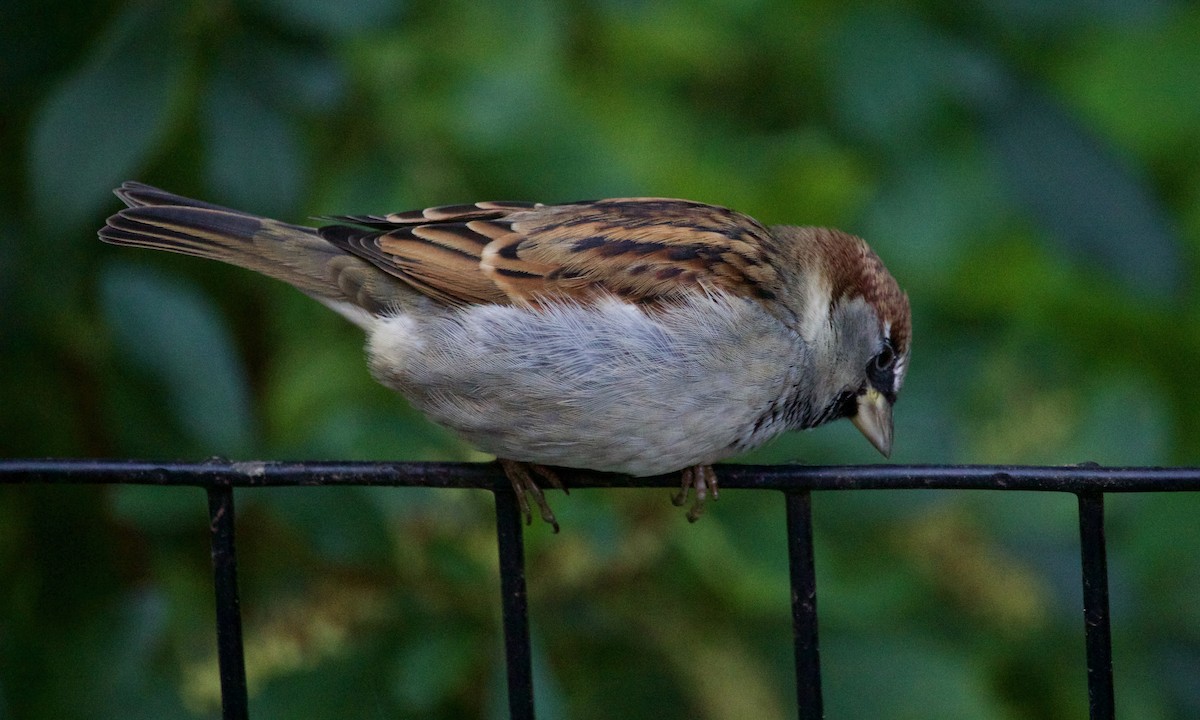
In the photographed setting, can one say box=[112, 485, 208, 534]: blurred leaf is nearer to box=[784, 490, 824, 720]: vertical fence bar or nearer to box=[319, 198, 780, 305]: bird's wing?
box=[319, 198, 780, 305]: bird's wing

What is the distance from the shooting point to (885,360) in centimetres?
170

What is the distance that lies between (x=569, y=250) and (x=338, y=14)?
0.38 meters

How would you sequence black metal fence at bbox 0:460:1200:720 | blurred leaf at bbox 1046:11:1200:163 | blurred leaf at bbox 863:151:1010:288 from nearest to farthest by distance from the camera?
1. black metal fence at bbox 0:460:1200:720
2. blurred leaf at bbox 863:151:1010:288
3. blurred leaf at bbox 1046:11:1200:163

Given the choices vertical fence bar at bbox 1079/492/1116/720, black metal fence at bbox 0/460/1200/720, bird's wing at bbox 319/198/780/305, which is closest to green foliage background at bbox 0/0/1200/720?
bird's wing at bbox 319/198/780/305

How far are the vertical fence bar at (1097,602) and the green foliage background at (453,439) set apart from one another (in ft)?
1.64

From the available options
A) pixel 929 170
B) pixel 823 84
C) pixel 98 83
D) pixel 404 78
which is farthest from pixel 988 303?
pixel 98 83

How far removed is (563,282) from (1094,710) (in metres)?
0.79

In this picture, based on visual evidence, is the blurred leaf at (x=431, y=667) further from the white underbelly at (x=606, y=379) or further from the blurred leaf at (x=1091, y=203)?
the blurred leaf at (x=1091, y=203)

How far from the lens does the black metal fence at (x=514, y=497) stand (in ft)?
3.29

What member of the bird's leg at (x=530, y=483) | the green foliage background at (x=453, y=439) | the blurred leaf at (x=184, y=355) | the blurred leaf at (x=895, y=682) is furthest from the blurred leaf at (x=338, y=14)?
the blurred leaf at (x=895, y=682)

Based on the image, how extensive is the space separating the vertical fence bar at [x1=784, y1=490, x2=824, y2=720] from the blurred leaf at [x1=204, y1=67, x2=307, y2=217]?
0.81 metres

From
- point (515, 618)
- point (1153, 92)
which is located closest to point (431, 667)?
point (515, 618)

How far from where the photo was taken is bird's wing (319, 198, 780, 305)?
158 cm

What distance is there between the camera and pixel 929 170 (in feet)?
6.14
